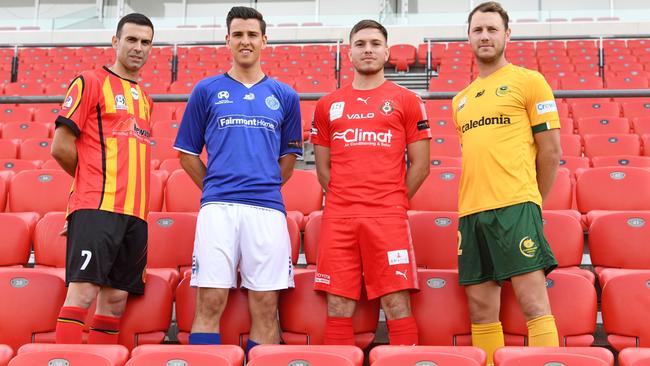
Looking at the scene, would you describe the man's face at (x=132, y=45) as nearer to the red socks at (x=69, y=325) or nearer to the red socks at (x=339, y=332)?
the red socks at (x=69, y=325)

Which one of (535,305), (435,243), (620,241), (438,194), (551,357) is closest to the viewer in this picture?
(551,357)

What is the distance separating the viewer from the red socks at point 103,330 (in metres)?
2.27

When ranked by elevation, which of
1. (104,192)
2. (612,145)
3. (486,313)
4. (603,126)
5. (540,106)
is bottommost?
(486,313)

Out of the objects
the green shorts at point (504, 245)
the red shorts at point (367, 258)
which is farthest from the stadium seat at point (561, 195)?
the red shorts at point (367, 258)

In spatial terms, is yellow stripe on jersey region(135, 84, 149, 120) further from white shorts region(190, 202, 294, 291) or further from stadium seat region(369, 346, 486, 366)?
stadium seat region(369, 346, 486, 366)

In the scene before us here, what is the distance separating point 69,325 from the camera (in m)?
2.16

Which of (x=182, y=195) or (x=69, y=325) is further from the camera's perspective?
(x=182, y=195)

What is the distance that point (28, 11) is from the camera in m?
15.3

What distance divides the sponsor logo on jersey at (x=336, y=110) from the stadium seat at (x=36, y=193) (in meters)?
1.85

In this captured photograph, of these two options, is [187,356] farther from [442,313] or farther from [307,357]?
[442,313]

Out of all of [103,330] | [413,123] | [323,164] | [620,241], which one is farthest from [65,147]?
[620,241]

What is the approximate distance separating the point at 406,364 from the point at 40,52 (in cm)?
1136

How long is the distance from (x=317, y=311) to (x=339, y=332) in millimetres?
158

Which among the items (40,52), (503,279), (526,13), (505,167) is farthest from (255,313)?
(526,13)
